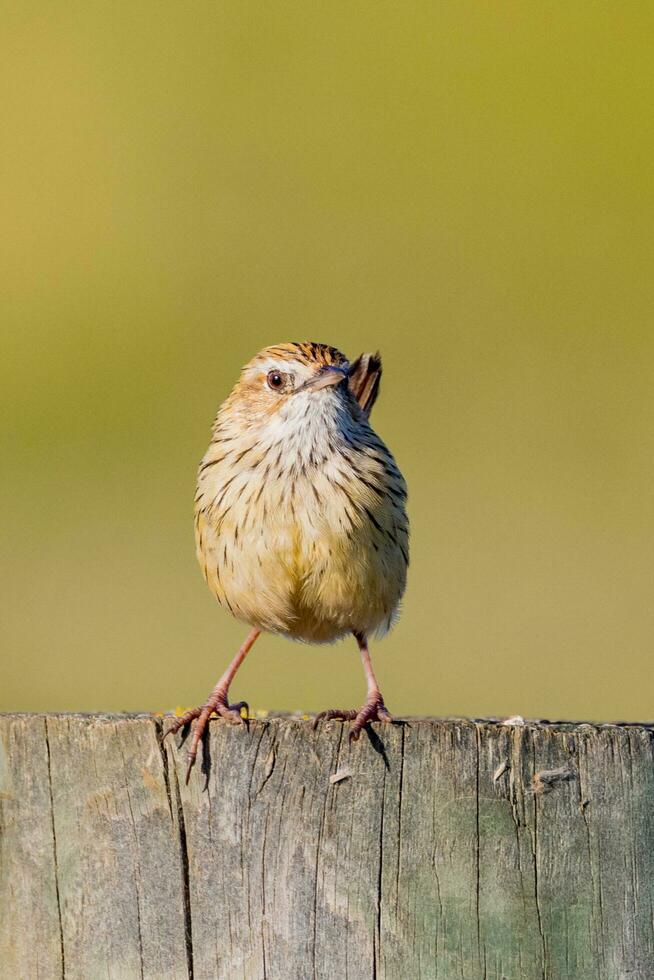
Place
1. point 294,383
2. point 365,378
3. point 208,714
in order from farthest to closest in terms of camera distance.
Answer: point 365,378
point 294,383
point 208,714

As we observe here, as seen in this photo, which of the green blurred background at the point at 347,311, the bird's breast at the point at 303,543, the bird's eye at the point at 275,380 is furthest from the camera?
the green blurred background at the point at 347,311

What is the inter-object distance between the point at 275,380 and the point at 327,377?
287mm

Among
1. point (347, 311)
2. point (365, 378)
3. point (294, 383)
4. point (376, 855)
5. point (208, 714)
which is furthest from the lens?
point (347, 311)

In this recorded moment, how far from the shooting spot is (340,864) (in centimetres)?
434

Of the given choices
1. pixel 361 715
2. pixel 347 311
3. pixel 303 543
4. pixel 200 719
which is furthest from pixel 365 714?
pixel 347 311

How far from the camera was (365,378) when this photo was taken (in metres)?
7.62

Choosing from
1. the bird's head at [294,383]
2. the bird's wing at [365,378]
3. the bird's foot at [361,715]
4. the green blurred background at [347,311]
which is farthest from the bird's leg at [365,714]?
the green blurred background at [347,311]

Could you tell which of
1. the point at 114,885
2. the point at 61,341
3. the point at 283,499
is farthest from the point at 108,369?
the point at 114,885

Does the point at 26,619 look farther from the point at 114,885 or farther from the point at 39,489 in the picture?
the point at 114,885

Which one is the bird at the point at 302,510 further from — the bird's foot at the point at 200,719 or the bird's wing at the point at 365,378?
the bird's wing at the point at 365,378

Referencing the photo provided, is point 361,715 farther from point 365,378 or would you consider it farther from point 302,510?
point 365,378

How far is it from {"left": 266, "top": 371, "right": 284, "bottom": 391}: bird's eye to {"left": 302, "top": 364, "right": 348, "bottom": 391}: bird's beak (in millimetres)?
120

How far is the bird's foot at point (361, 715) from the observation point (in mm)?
4391

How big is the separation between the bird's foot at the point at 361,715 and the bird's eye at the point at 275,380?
4.80 ft
